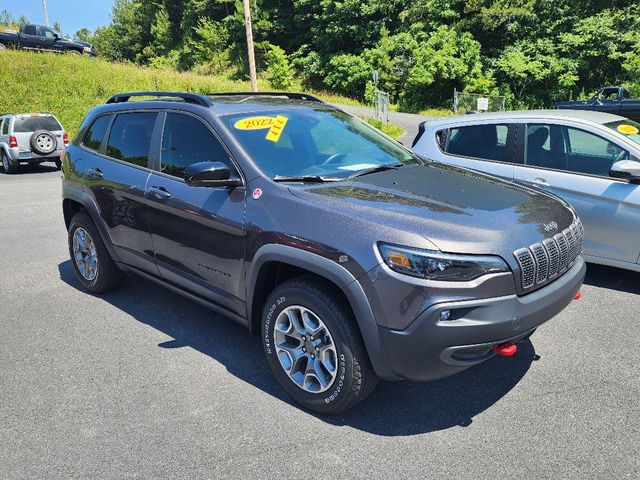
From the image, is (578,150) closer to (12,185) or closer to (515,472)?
(515,472)

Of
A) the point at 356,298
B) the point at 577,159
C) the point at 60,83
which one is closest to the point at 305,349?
the point at 356,298

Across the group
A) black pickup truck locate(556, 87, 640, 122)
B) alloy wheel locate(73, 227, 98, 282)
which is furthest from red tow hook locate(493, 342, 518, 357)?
black pickup truck locate(556, 87, 640, 122)

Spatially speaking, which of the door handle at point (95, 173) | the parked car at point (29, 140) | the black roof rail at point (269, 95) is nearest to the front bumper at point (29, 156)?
the parked car at point (29, 140)

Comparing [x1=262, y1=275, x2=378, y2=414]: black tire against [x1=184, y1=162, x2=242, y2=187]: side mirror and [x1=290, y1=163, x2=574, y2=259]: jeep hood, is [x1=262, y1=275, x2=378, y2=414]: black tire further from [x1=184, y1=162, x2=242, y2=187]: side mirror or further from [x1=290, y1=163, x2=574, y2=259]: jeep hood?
[x1=184, y1=162, x2=242, y2=187]: side mirror

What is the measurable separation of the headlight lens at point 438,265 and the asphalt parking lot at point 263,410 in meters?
0.92

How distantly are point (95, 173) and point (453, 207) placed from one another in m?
3.20

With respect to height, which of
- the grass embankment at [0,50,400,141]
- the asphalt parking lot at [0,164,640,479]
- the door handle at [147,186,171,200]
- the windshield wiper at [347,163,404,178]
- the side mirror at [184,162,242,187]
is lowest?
the asphalt parking lot at [0,164,640,479]

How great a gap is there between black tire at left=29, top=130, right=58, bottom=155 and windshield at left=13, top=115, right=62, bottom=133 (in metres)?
0.42

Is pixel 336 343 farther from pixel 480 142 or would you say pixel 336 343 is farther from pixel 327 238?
pixel 480 142

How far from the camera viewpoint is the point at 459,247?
2568mm

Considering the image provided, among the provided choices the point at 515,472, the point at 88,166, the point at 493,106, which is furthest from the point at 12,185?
the point at 493,106

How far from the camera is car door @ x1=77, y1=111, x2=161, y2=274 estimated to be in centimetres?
409

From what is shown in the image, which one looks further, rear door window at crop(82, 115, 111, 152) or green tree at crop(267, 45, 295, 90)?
green tree at crop(267, 45, 295, 90)

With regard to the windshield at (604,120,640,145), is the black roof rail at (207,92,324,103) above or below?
above
